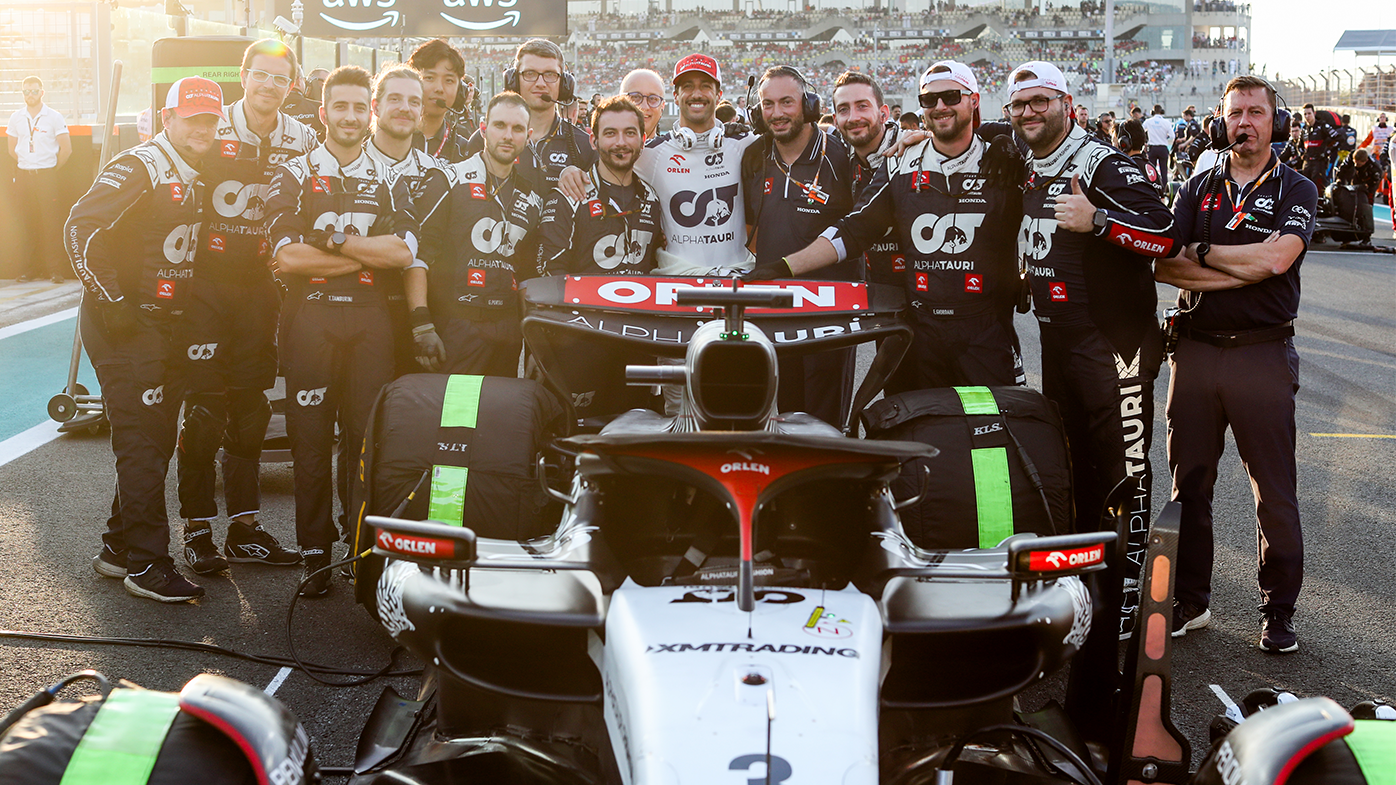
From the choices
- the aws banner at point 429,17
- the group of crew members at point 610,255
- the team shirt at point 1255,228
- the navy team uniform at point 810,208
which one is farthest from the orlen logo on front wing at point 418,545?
the aws banner at point 429,17

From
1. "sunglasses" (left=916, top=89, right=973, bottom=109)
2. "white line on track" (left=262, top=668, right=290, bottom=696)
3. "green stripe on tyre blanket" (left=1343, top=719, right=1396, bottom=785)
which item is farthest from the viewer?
"sunglasses" (left=916, top=89, right=973, bottom=109)

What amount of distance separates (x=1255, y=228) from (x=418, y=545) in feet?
11.8

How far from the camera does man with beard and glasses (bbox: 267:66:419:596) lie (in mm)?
4809

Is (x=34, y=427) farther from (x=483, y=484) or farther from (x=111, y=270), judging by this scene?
(x=483, y=484)

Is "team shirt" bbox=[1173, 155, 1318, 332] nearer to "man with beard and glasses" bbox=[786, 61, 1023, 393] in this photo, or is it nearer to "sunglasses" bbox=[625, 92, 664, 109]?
"man with beard and glasses" bbox=[786, 61, 1023, 393]

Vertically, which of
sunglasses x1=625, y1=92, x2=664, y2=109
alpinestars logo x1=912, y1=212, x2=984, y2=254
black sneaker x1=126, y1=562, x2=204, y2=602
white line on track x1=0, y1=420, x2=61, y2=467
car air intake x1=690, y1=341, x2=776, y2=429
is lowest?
black sneaker x1=126, y1=562, x2=204, y2=602

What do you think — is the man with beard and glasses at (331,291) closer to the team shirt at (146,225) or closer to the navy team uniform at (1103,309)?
the team shirt at (146,225)

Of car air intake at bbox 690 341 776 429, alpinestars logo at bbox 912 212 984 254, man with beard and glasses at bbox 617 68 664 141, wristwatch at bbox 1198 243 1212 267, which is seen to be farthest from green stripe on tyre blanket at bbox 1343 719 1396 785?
man with beard and glasses at bbox 617 68 664 141

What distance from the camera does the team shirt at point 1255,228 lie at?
4301 millimetres

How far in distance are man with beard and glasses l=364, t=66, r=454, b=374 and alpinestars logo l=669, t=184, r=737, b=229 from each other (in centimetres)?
114

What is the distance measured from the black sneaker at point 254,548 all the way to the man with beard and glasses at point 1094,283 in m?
3.62

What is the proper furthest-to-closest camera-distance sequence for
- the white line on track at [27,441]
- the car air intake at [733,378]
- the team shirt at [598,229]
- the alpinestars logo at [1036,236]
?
1. the white line on track at [27,441]
2. the team shirt at [598,229]
3. the alpinestars logo at [1036,236]
4. the car air intake at [733,378]

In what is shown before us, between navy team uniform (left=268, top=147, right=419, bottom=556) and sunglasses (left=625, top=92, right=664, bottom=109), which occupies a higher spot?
sunglasses (left=625, top=92, right=664, bottom=109)

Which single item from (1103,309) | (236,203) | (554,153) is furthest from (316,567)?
(1103,309)
